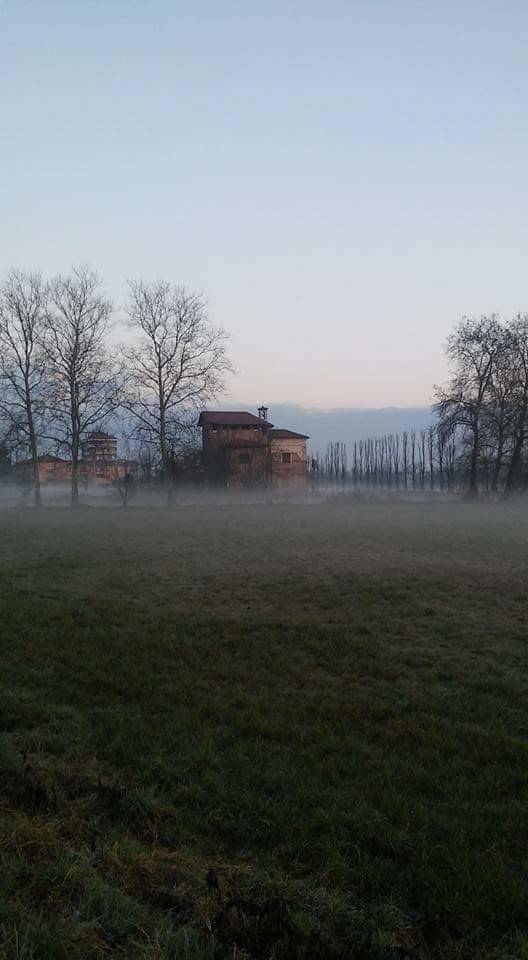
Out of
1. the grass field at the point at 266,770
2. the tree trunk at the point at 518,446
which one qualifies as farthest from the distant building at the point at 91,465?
the grass field at the point at 266,770

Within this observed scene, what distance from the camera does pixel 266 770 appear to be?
5469mm

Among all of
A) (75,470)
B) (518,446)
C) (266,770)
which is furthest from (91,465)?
(266,770)

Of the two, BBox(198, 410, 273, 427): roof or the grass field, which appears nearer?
the grass field

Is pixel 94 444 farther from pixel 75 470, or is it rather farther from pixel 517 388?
pixel 517 388

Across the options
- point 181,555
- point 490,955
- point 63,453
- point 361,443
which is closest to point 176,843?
point 490,955

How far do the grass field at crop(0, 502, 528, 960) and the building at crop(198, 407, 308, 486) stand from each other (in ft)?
166

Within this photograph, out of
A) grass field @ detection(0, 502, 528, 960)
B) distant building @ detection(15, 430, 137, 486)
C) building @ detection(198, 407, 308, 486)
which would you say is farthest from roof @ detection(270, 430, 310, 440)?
grass field @ detection(0, 502, 528, 960)

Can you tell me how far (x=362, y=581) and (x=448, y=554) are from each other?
4977 millimetres

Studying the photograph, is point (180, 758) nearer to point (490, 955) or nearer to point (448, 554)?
point (490, 955)

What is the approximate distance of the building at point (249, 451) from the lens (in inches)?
2511

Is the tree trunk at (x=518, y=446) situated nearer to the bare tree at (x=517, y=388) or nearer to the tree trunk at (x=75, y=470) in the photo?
the bare tree at (x=517, y=388)

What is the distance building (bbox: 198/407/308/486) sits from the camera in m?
63.8

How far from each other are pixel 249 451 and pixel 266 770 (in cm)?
6362

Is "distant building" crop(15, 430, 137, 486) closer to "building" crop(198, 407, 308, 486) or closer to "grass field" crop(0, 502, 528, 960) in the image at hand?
"building" crop(198, 407, 308, 486)
